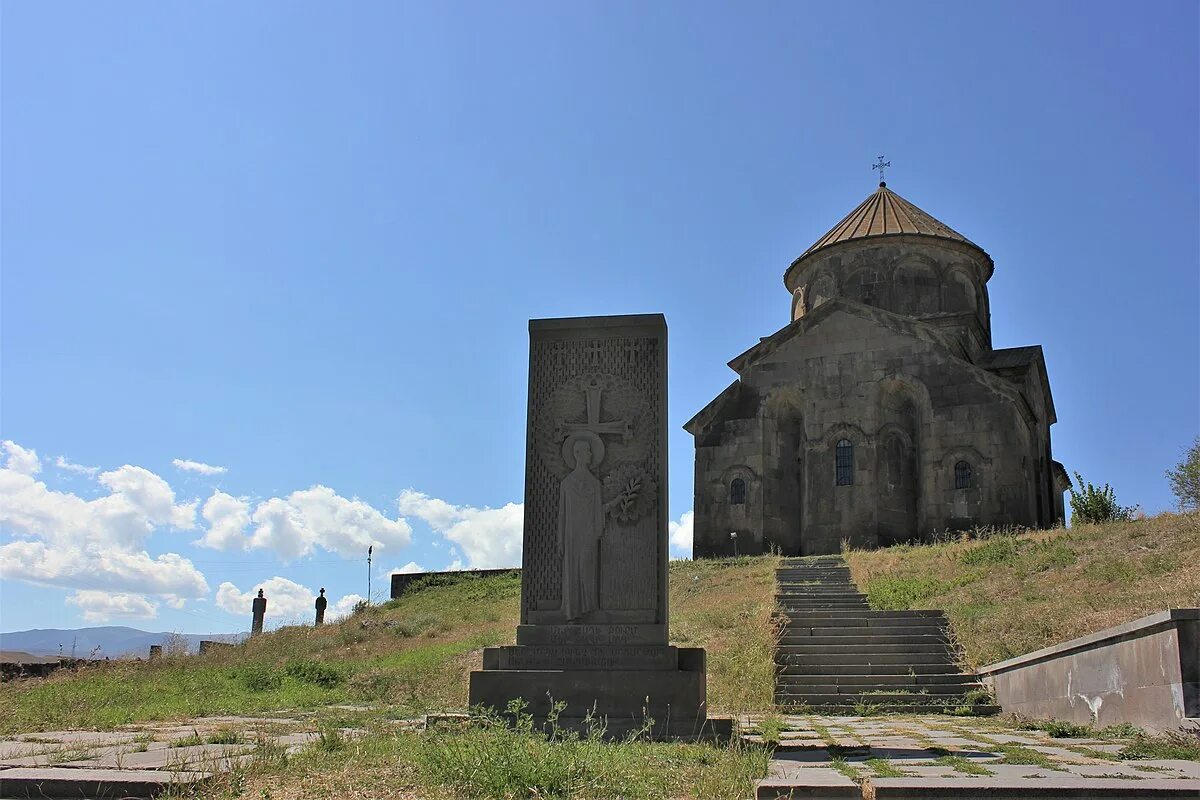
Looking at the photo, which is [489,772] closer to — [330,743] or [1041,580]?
[330,743]

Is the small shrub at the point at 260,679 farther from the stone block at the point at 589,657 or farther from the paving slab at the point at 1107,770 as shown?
the paving slab at the point at 1107,770

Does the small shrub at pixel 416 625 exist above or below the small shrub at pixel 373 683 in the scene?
above

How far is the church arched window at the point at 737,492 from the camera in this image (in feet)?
79.5

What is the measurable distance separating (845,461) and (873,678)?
12513 mm

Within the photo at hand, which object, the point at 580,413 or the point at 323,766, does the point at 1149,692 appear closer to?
the point at 580,413

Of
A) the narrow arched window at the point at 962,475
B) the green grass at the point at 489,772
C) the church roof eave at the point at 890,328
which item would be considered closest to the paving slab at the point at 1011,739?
the green grass at the point at 489,772

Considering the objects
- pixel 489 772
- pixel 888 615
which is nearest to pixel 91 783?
pixel 489 772

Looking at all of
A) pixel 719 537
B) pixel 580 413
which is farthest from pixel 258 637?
pixel 580 413

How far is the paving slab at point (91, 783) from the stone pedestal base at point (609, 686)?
2.80 m

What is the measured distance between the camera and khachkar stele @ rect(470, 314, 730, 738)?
7.01 m

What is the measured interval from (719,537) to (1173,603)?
1526 centimetres

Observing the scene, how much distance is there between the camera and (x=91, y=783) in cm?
418

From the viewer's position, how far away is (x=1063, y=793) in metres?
4.05

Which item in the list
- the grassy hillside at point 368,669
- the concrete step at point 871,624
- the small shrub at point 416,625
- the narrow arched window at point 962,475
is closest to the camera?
the grassy hillside at point 368,669
